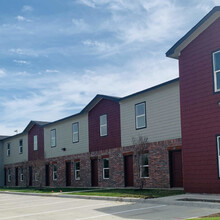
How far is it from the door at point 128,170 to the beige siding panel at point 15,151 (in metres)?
17.7

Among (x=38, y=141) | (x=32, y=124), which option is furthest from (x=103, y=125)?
(x=32, y=124)

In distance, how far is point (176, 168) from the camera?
2161 cm

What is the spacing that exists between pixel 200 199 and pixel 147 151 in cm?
882

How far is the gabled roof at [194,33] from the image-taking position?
657 inches

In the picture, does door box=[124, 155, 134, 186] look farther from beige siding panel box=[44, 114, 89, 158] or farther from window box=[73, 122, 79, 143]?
window box=[73, 122, 79, 143]

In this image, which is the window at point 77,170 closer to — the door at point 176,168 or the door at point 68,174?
the door at point 68,174

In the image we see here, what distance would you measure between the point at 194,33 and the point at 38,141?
24.2 m

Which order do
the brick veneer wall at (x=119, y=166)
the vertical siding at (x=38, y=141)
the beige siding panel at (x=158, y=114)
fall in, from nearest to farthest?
the beige siding panel at (x=158, y=114), the brick veneer wall at (x=119, y=166), the vertical siding at (x=38, y=141)

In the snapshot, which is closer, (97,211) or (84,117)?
(97,211)

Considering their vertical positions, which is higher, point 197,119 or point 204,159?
point 197,119

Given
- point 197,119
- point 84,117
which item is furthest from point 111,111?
point 197,119

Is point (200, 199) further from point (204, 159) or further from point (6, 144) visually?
point (6, 144)

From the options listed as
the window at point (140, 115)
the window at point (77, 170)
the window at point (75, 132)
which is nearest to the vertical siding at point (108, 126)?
the window at point (140, 115)

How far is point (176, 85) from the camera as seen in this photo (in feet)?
70.7
